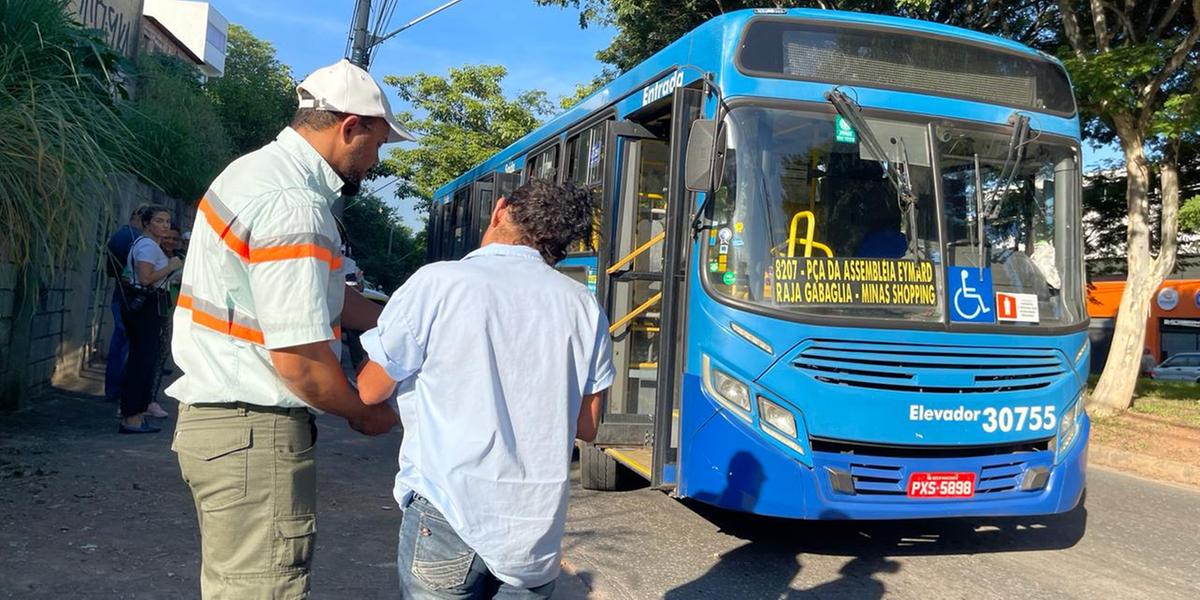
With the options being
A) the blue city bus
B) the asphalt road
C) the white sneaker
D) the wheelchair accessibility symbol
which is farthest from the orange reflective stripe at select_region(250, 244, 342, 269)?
the white sneaker

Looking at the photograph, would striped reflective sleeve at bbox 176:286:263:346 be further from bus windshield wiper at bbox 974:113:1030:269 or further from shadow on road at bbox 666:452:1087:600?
bus windshield wiper at bbox 974:113:1030:269

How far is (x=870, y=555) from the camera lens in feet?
19.6

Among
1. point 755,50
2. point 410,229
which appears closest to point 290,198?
point 755,50

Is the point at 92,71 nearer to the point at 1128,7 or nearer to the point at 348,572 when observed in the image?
the point at 348,572

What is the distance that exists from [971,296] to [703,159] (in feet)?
5.53

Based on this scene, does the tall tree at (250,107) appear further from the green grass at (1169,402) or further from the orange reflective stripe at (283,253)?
the orange reflective stripe at (283,253)

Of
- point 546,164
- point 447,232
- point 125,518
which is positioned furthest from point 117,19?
point 125,518

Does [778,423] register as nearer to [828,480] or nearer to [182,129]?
[828,480]

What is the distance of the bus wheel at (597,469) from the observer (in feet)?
23.5

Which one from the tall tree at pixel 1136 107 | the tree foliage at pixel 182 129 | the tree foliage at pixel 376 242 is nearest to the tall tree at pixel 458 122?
the tree foliage at pixel 376 242

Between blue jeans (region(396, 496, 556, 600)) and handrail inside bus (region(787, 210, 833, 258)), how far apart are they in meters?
3.50

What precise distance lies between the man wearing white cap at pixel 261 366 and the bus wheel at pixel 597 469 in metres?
4.56

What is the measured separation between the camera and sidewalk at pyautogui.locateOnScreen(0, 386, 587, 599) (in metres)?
4.51

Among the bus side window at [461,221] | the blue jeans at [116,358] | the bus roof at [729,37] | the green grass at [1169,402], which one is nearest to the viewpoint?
the bus roof at [729,37]
